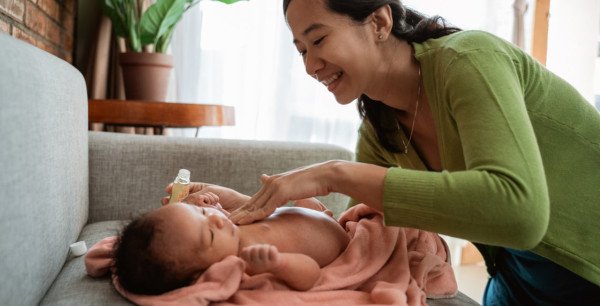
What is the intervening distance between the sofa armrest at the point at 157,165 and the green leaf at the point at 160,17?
26.7 inches

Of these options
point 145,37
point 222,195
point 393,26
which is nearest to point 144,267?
point 222,195

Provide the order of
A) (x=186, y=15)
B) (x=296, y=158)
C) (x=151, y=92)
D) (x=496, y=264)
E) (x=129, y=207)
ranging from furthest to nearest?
(x=186, y=15), (x=151, y=92), (x=296, y=158), (x=129, y=207), (x=496, y=264)

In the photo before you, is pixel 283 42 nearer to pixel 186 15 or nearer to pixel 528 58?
pixel 186 15

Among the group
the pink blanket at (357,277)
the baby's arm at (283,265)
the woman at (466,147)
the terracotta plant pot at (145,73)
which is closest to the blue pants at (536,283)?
the woman at (466,147)

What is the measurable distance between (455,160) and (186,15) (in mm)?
1975

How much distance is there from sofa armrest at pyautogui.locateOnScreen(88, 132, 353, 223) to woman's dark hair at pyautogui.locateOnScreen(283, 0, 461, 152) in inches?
19.0

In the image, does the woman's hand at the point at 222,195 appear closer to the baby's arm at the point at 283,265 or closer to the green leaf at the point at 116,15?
the baby's arm at the point at 283,265

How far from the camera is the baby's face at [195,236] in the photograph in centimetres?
88

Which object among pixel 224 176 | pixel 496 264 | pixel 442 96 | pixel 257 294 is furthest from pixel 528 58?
pixel 224 176

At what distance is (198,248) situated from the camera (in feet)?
2.98

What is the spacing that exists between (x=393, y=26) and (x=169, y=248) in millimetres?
757

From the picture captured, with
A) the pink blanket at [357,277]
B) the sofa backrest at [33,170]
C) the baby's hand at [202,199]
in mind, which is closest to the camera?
the sofa backrest at [33,170]

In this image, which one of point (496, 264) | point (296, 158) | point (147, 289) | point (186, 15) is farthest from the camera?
point (186, 15)

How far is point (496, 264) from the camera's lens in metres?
1.22
